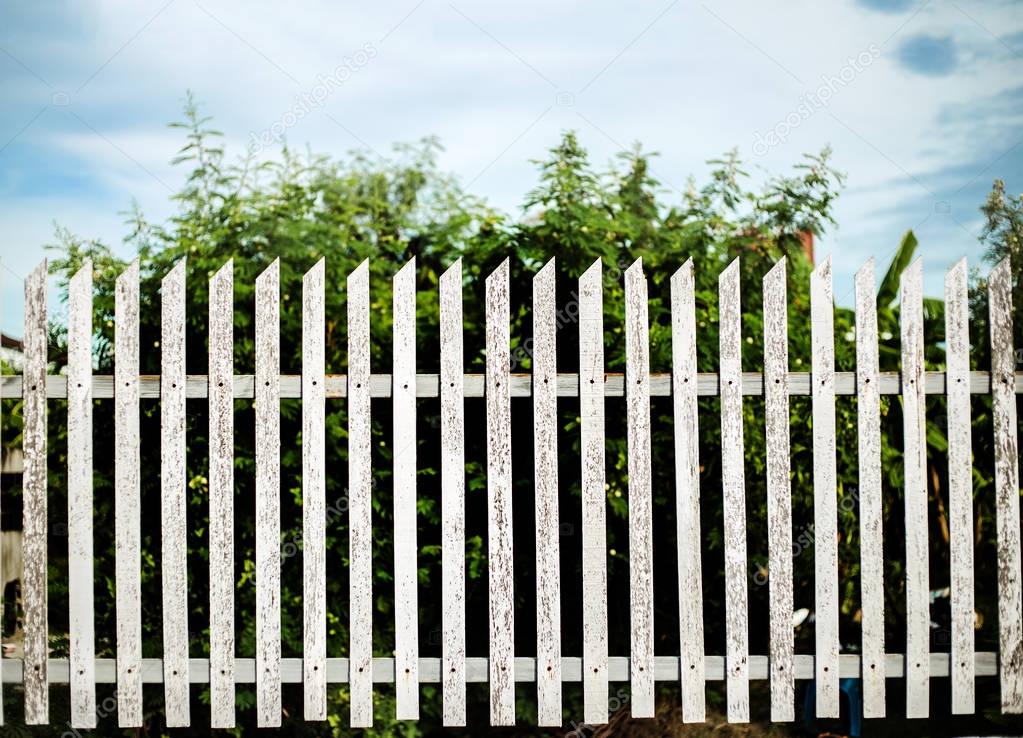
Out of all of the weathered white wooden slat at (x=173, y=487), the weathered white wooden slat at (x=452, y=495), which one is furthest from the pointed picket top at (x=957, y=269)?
the weathered white wooden slat at (x=173, y=487)

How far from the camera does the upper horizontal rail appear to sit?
420 centimetres

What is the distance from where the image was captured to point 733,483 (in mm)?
4203

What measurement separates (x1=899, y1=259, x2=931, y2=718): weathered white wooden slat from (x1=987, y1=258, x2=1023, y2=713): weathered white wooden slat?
373mm

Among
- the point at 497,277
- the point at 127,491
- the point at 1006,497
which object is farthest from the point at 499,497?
the point at 1006,497

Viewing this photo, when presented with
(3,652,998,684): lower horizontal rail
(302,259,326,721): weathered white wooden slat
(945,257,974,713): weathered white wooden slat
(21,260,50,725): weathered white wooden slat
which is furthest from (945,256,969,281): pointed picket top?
(21,260,50,725): weathered white wooden slat

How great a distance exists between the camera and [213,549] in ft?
13.8

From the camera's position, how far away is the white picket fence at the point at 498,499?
4.17 metres

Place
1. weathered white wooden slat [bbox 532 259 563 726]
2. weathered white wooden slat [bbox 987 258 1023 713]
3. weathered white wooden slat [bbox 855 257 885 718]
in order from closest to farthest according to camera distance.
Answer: weathered white wooden slat [bbox 532 259 563 726]
weathered white wooden slat [bbox 855 257 885 718]
weathered white wooden slat [bbox 987 258 1023 713]

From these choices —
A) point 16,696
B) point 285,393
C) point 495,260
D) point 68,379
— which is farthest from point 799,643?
point 16,696

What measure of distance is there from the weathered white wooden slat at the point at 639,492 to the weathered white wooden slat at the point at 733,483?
1.10 ft

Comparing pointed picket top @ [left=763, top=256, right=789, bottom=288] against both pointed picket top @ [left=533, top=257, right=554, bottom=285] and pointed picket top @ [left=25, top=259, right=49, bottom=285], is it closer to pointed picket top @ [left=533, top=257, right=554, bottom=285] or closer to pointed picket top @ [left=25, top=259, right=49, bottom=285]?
pointed picket top @ [left=533, top=257, right=554, bottom=285]

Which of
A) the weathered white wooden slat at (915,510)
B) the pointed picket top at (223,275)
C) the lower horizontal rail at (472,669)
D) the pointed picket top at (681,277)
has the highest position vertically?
the pointed picket top at (223,275)

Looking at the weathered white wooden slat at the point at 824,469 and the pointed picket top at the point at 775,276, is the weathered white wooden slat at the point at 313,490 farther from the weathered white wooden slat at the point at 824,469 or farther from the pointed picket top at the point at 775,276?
the weathered white wooden slat at the point at 824,469

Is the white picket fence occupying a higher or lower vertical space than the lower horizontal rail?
higher
